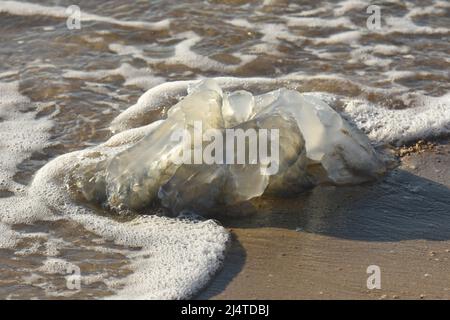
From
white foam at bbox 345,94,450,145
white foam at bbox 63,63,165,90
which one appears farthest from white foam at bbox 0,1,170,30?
white foam at bbox 345,94,450,145

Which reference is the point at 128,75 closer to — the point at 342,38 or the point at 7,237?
the point at 342,38

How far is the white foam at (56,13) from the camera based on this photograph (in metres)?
6.09

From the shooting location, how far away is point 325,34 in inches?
231

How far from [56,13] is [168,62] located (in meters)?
1.32

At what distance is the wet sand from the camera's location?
3158 millimetres

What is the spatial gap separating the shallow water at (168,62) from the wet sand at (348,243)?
0.50 metres

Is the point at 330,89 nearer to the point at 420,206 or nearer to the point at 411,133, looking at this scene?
the point at 411,133

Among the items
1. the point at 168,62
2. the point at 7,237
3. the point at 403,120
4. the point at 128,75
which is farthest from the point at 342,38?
the point at 7,237

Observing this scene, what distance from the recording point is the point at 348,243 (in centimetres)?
346

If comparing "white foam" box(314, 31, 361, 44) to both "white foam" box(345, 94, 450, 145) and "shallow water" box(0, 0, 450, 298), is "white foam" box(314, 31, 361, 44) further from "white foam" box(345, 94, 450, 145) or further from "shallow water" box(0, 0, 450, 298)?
"white foam" box(345, 94, 450, 145)

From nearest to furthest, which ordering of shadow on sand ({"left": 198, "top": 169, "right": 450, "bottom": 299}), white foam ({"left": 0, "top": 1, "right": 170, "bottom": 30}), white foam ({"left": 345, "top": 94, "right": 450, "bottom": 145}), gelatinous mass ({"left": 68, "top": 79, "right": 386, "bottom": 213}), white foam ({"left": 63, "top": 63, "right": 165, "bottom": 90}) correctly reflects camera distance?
shadow on sand ({"left": 198, "top": 169, "right": 450, "bottom": 299}), gelatinous mass ({"left": 68, "top": 79, "right": 386, "bottom": 213}), white foam ({"left": 345, "top": 94, "right": 450, "bottom": 145}), white foam ({"left": 63, "top": 63, "right": 165, "bottom": 90}), white foam ({"left": 0, "top": 1, "right": 170, "bottom": 30})

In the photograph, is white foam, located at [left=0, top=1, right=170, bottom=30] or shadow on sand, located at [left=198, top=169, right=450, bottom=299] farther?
white foam, located at [left=0, top=1, right=170, bottom=30]

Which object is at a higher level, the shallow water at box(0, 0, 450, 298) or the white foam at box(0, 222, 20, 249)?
the shallow water at box(0, 0, 450, 298)

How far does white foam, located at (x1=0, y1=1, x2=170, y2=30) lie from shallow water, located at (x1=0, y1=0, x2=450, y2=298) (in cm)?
1
